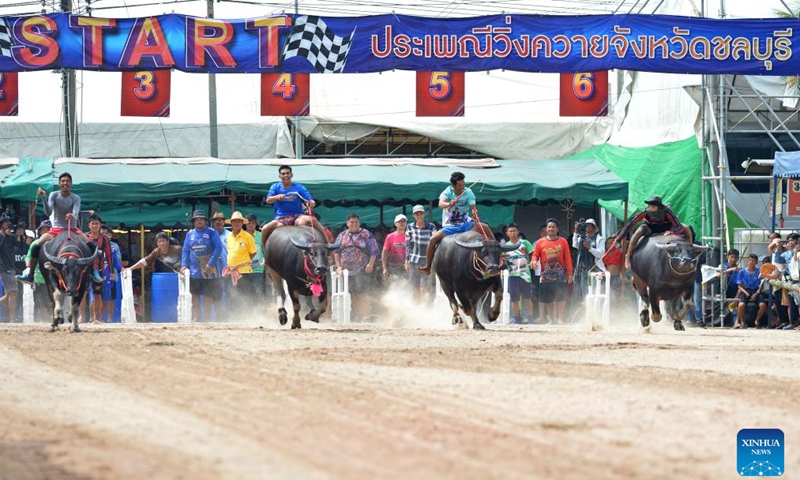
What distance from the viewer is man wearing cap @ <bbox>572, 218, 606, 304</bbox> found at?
23.0m

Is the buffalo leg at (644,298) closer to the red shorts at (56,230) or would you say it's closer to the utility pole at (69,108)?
the red shorts at (56,230)

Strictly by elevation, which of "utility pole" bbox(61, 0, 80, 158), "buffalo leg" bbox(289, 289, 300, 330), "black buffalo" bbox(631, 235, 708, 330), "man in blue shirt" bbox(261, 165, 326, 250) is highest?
"utility pole" bbox(61, 0, 80, 158)

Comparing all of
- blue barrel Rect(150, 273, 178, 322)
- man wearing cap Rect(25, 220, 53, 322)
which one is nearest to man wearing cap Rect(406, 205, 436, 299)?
blue barrel Rect(150, 273, 178, 322)

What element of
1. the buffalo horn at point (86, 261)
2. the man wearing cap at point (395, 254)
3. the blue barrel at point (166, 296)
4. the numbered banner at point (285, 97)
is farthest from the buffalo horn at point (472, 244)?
the numbered banner at point (285, 97)

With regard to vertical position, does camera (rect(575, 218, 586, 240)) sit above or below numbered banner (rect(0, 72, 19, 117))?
below

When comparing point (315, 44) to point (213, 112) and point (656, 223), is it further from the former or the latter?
point (213, 112)

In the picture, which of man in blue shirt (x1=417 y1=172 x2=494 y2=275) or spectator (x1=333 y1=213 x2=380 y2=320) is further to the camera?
spectator (x1=333 y1=213 x2=380 y2=320)

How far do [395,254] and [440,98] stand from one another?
9.34 metres

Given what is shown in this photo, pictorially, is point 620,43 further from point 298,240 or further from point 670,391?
point 670,391

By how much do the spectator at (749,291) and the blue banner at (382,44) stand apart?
3575 mm

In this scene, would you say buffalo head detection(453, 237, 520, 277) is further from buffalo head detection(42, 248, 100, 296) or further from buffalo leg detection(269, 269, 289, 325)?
buffalo head detection(42, 248, 100, 296)

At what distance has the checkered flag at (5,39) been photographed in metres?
22.3

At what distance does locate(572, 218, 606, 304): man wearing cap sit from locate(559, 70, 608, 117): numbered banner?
800 centimetres

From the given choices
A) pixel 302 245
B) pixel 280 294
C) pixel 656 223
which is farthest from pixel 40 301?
pixel 656 223
